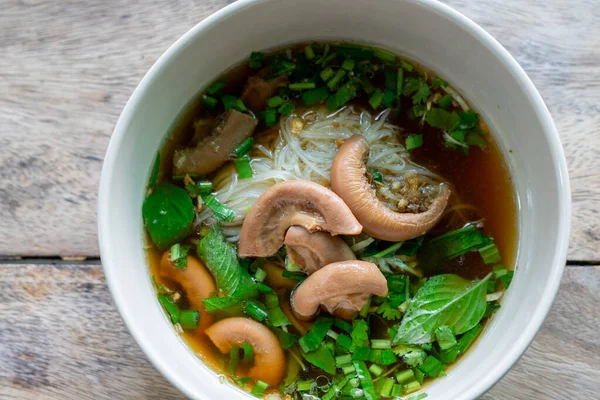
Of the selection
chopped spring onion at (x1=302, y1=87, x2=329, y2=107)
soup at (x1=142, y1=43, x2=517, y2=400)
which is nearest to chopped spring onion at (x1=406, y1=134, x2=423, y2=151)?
soup at (x1=142, y1=43, x2=517, y2=400)

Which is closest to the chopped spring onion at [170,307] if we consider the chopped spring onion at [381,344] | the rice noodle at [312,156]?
the rice noodle at [312,156]

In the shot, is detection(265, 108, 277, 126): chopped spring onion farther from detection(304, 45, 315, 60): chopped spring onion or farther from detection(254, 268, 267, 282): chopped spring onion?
detection(254, 268, 267, 282): chopped spring onion

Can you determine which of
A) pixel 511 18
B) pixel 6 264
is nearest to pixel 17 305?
pixel 6 264

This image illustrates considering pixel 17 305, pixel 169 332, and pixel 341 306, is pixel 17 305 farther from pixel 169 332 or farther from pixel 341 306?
pixel 341 306

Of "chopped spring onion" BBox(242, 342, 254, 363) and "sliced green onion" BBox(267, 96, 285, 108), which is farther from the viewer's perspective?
"sliced green onion" BBox(267, 96, 285, 108)

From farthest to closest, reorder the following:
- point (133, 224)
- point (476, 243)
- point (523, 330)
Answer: point (476, 243)
point (133, 224)
point (523, 330)

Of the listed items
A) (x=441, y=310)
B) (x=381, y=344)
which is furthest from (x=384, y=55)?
(x=381, y=344)

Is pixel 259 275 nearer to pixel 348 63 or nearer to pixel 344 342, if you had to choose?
pixel 344 342
